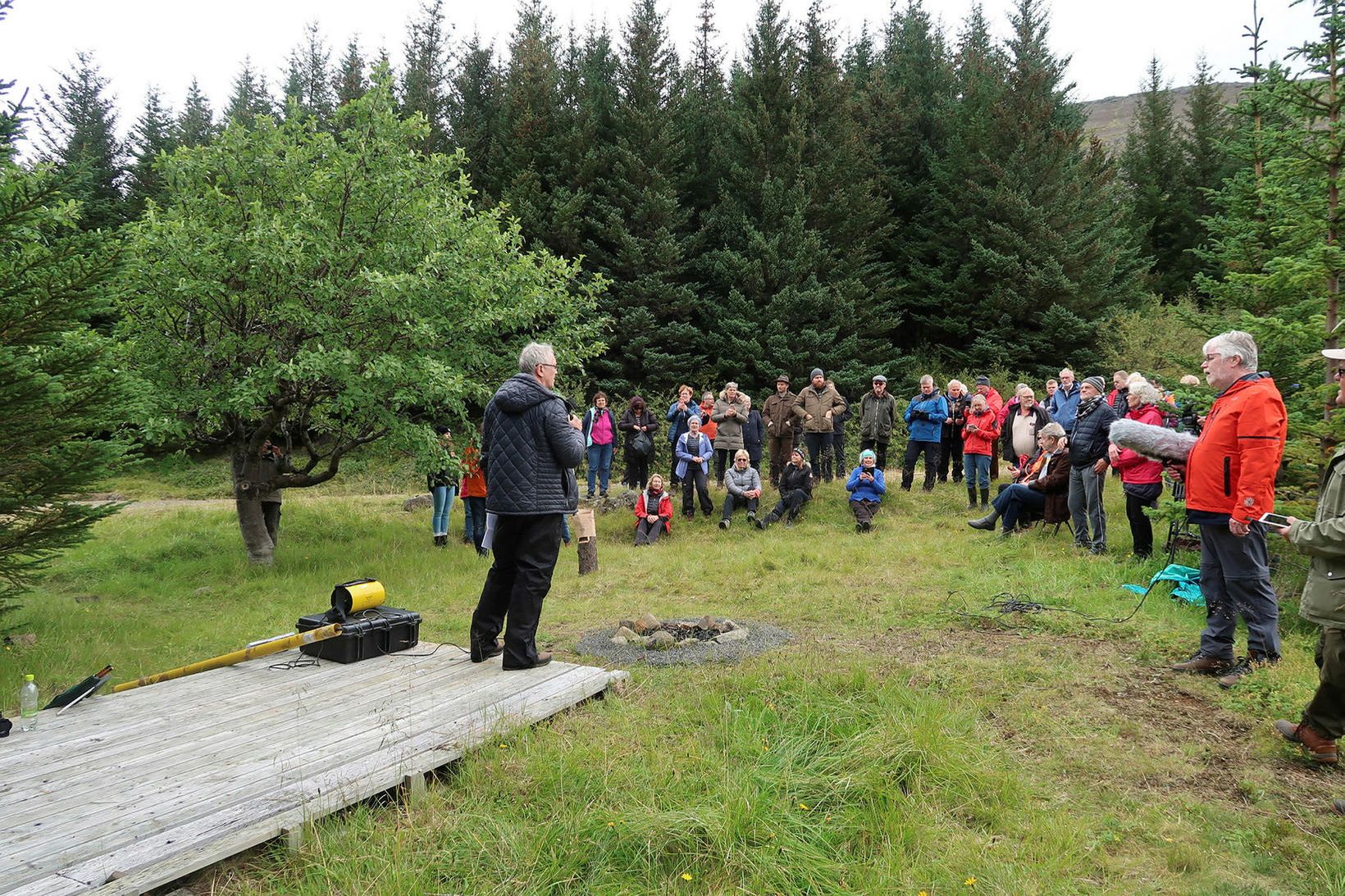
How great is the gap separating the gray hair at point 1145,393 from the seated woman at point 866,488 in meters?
3.84

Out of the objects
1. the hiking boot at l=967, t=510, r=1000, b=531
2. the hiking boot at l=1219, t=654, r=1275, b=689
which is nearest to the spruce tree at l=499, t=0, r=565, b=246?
the hiking boot at l=967, t=510, r=1000, b=531

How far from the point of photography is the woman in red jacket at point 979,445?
38.0 feet

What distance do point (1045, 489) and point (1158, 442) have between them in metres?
3.43

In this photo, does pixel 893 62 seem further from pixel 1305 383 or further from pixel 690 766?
pixel 690 766

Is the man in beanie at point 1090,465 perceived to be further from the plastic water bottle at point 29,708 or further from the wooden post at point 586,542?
the plastic water bottle at point 29,708

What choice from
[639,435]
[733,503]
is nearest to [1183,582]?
[733,503]

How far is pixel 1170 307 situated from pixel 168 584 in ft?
75.7

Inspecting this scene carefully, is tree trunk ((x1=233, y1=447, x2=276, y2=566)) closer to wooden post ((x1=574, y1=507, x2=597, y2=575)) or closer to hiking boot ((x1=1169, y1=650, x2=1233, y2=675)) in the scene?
wooden post ((x1=574, y1=507, x2=597, y2=575))

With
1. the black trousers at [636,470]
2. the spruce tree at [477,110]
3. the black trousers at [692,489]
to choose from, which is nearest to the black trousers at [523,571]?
the black trousers at [692,489]

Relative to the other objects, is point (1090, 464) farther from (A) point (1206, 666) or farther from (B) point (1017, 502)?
(A) point (1206, 666)

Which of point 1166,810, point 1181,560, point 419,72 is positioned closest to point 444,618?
point 1166,810

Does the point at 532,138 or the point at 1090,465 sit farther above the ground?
the point at 532,138

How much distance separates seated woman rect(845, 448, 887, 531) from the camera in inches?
457

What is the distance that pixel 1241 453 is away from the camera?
4.71m
